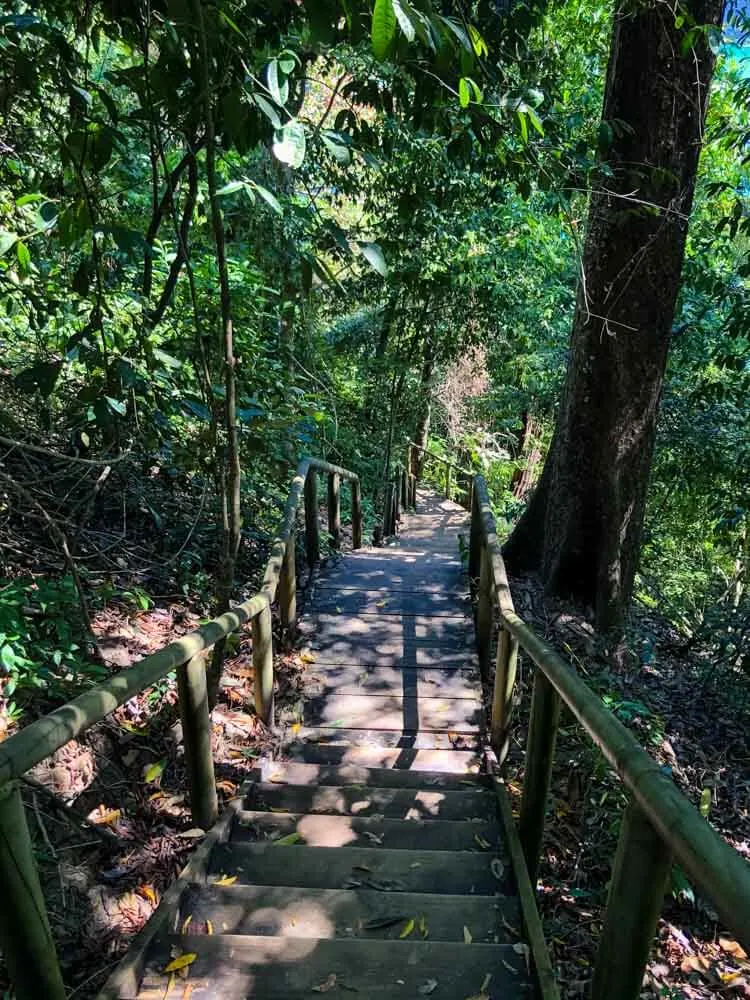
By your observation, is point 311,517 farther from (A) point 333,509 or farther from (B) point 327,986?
(B) point 327,986

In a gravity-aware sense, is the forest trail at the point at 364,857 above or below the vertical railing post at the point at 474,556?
below

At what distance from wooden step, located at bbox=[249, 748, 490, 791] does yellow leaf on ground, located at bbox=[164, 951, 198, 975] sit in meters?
1.25

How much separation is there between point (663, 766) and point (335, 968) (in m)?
1.89

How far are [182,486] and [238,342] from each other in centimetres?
117

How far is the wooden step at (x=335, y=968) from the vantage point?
5.64 feet

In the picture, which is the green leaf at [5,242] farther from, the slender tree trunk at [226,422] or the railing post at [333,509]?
the railing post at [333,509]

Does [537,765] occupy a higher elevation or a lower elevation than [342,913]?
higher

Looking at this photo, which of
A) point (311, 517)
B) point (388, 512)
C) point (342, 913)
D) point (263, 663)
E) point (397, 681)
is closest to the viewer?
point (342, 913)

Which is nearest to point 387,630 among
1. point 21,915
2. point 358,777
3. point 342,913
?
point 358,777

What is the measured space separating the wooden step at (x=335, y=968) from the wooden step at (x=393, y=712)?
1725 millimetres

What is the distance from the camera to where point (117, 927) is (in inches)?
83.0

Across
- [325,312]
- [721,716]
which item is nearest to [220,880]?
[721,716]

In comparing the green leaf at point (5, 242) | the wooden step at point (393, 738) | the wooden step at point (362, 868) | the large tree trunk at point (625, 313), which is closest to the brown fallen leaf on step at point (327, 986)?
the wooden step at point (362, 868)

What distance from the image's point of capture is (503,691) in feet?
10.1
